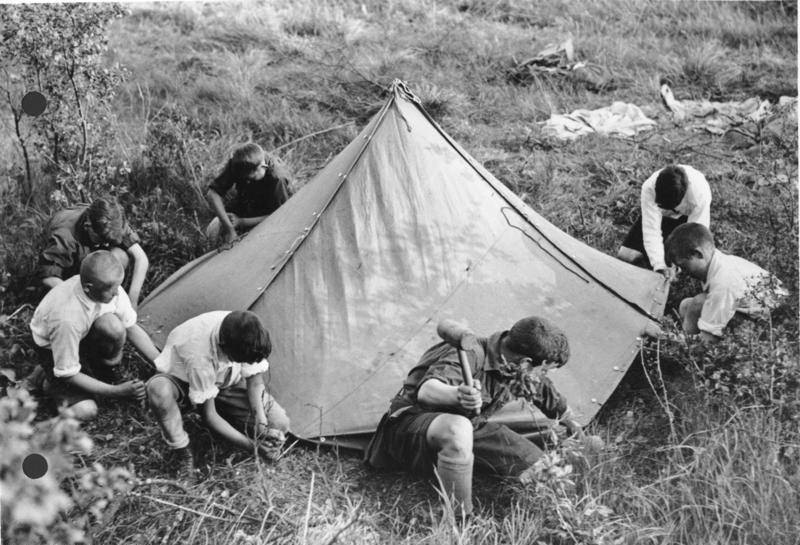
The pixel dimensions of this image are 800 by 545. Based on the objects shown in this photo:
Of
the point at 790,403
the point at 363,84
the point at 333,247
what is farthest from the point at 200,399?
the point at 363,84

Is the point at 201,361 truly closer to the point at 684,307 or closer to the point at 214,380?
the point at 214,380

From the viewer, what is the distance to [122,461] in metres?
3.68

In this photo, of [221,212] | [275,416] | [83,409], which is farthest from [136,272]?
[275,416]

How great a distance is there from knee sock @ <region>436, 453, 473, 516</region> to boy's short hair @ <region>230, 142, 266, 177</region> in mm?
2371

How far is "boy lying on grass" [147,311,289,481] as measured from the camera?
11.2 ft

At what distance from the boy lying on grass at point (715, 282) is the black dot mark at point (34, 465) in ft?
9.65

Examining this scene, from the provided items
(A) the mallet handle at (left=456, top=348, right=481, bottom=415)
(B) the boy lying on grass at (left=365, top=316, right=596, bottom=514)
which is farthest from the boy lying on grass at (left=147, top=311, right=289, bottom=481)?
(A) the mallet handle at (left=456, top=348, right=481, bottom=415)

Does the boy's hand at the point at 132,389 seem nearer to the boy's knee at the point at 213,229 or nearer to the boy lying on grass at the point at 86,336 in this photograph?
the boy lying on grass at the point at 86,336

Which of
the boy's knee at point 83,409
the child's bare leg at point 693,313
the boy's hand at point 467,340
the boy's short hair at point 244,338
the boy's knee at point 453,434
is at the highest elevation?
the boy's short hair at point 244,338

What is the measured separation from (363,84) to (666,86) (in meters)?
2.61

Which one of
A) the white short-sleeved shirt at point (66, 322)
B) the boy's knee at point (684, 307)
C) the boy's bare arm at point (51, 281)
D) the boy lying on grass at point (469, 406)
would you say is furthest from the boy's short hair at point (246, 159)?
the boy's knee at point (684, 307)

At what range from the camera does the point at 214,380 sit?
356cm

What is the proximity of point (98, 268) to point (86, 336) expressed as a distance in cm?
39

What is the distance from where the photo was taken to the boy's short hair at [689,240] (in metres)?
4.09
